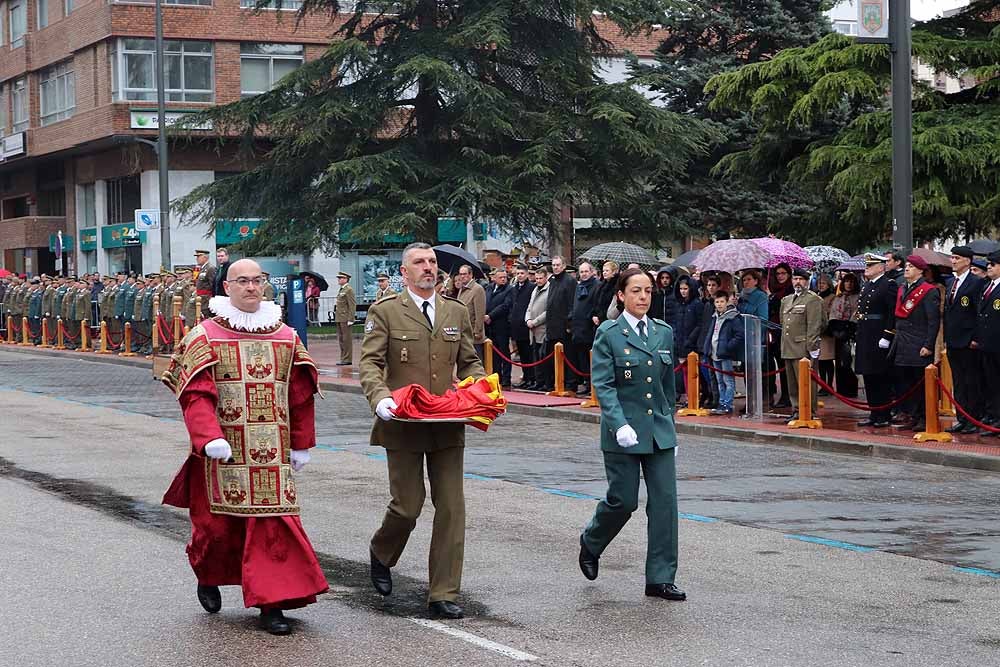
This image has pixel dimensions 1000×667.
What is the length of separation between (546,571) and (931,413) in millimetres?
8035

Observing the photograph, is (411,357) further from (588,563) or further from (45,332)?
(45,332)

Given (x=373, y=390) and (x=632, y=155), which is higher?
(x=632, y=155)

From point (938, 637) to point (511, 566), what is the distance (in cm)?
274

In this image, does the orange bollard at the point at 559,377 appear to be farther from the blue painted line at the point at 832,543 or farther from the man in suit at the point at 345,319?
the blue painted line at the point at 832,543

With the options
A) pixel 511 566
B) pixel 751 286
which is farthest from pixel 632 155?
pixel 511 566

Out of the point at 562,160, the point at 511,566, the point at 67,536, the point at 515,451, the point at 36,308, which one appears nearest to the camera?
the point at 511,566

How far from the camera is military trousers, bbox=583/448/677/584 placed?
318 inches

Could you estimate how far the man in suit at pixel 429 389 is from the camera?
7664mm

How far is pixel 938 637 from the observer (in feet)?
23.7

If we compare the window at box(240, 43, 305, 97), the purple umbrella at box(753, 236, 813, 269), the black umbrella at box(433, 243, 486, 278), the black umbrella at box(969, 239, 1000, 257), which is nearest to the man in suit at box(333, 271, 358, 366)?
the black umbrella at box(433, 243, 486, 278)

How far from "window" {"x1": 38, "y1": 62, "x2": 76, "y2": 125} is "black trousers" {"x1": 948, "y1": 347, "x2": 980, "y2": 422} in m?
43.3

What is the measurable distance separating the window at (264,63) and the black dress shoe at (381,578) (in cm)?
4457

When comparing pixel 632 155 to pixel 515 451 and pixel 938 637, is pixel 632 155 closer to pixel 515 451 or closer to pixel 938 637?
pixel 515 451

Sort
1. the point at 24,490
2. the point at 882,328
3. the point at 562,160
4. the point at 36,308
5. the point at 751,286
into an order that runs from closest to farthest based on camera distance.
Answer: the point at 24,490 → the point at 882,328 → the point at 751,286 → the point at 562,160 → the point at 36,308
